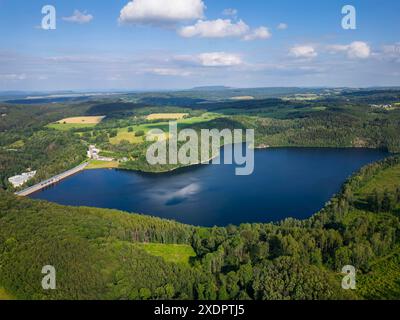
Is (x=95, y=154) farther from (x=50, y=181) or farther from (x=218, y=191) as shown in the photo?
(x=218, y=191)

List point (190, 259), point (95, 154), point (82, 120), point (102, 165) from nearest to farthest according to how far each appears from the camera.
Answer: point (190, 259) → point (102, 165) → point (95, 154) → point (82, 120)

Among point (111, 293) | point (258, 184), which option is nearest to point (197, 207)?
point (258, 184)

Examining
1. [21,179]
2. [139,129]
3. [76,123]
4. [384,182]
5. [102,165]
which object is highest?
[76,123]

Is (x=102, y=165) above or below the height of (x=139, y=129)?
below

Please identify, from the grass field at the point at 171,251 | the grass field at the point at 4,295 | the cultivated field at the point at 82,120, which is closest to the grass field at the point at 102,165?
the grass field at the point at 171,251

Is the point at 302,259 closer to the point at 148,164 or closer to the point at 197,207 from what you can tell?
the point at 197,207

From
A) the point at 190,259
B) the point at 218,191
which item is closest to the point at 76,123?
the point at 218,191
